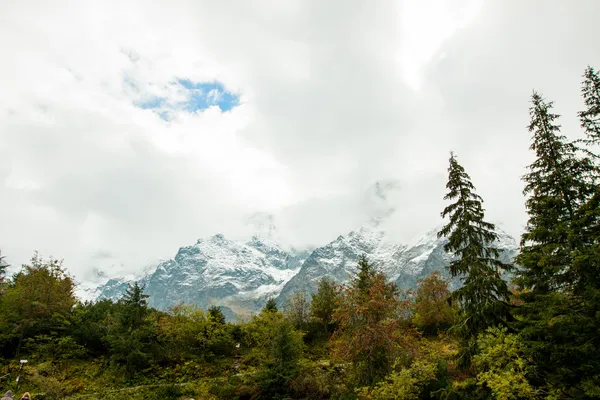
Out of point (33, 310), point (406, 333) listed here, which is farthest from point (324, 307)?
point (33, 310)

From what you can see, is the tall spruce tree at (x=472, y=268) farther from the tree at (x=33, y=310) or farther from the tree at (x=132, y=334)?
the tree at (x=33, y=310)

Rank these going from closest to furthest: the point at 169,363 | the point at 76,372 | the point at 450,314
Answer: the point at 76,372 → the point at 169,363 → the point at 450,314

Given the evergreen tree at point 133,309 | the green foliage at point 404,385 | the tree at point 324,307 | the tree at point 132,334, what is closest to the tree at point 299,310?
the tree at point 324,307

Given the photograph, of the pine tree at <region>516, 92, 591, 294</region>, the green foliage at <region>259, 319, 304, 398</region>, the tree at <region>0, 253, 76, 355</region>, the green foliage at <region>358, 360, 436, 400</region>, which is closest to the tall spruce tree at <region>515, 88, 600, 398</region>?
the pine tree at <region>516, 92, 591, 294</region>

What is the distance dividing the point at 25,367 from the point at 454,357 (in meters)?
29.6

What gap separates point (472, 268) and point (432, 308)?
55.9 feet

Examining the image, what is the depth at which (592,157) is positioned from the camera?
15445mm

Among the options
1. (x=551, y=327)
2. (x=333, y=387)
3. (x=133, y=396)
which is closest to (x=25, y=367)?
(x=133, y=396)

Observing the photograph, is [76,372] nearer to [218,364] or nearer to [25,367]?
[25,367]

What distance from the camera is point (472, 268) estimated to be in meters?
18.2

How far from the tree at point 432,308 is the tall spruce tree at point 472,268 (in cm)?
1414

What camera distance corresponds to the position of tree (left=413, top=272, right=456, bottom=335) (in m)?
32.6

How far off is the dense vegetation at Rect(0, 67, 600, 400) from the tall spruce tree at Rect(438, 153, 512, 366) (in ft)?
0.24

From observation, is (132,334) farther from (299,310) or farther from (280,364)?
(299,310)
